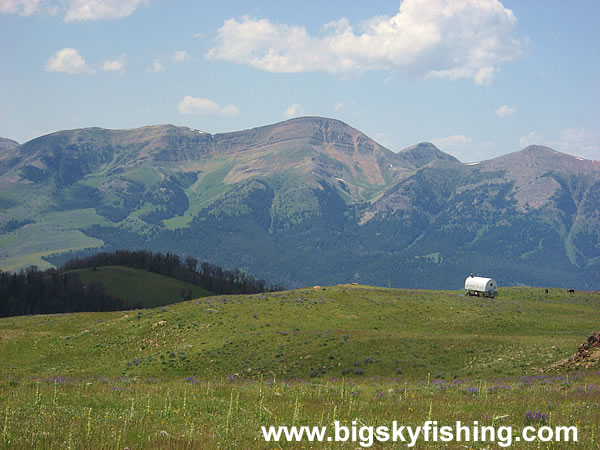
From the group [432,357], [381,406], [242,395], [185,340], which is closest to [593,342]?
[432,357]

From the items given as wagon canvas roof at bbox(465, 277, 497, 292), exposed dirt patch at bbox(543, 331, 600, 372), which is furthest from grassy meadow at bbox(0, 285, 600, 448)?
wagon canvas roof at bbox(465, 277, 497, 292)

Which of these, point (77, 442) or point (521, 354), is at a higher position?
point (77, 442)

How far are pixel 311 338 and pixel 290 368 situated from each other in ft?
29.4

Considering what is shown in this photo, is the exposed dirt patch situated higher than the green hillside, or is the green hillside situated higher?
the exposed dirt patch

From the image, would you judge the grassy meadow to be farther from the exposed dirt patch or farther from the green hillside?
the exposed dirt patch

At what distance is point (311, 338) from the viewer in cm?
5506

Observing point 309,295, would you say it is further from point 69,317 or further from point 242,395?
point 242,395

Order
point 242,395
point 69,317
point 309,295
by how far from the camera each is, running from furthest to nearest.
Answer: point 309,295
point 69,317
point 242,395

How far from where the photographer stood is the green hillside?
46.6 metres

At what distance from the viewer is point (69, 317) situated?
252 feet

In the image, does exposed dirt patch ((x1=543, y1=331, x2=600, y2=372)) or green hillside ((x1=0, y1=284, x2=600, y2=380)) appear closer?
exposed dirt patch ((x1=543, y1=331, x2=600, y2=372))

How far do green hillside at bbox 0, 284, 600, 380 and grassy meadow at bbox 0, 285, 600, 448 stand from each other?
0.78 feet

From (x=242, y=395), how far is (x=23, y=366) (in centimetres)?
3883

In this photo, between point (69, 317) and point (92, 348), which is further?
point (69, 317)
